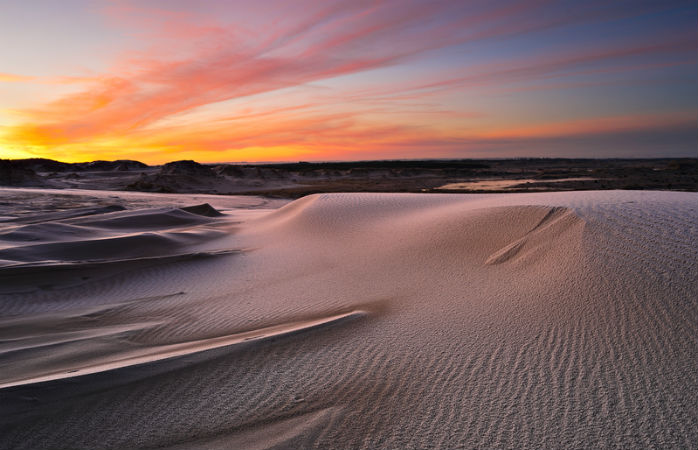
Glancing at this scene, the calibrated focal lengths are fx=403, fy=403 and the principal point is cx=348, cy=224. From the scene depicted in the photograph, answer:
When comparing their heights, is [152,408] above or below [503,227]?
below

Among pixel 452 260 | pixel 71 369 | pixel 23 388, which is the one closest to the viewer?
pixel 23 388

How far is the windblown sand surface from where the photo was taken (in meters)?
2.16

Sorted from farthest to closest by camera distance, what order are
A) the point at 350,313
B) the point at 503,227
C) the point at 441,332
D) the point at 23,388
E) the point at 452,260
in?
the point at 503,227 < the point at 452,260 < the point at 350,313 < the point at 441,332 < the point at 23,388

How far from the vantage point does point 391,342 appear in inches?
120

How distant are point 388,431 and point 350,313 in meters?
1.61

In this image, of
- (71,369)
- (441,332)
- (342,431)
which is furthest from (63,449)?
(441,332)

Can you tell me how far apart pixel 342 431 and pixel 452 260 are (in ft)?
10.6

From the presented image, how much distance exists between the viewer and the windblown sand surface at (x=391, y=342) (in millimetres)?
2156

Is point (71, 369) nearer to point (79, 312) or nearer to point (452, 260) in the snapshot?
point (79, 312)

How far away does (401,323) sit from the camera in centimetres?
338

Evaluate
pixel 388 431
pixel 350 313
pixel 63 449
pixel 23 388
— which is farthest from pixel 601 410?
pixel 23 388

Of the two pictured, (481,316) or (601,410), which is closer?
(601,410)

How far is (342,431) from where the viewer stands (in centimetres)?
214

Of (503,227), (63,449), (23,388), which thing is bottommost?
(63,449)
